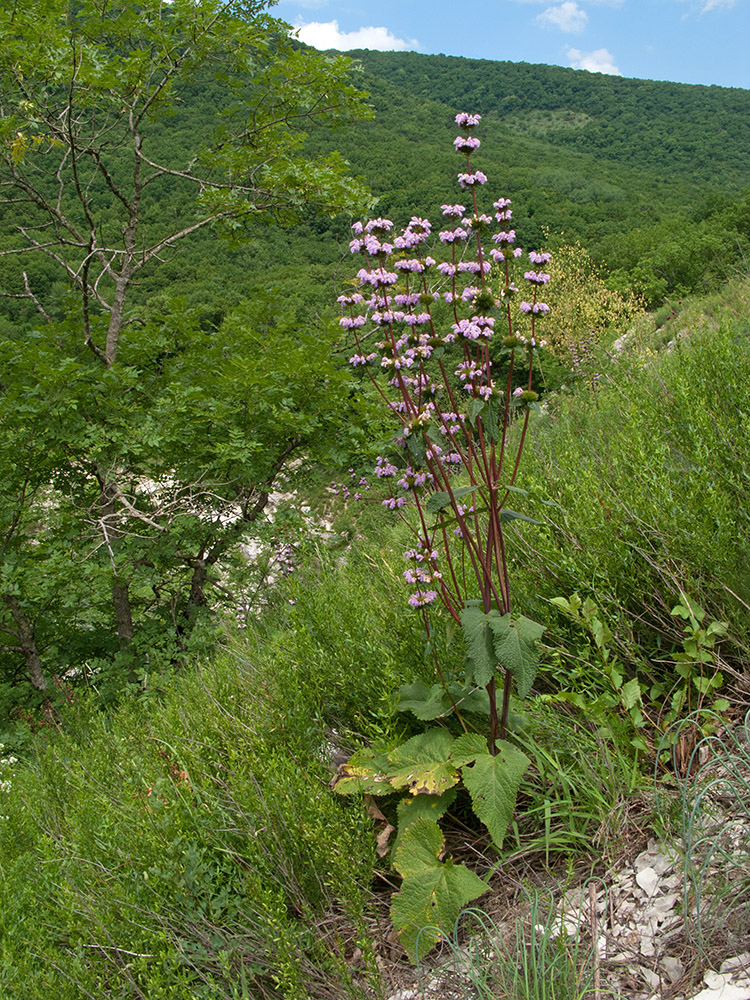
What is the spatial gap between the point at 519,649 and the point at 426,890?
69 centimetres

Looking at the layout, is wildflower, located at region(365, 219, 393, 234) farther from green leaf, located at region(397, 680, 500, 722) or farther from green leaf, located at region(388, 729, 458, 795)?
green leaf, located at region(388, 729, 458, 795)

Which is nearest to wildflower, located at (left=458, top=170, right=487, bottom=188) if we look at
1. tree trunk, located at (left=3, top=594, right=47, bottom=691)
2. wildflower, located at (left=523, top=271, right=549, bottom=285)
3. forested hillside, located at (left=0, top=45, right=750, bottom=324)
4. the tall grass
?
wildflower, located at (left=523, top=271, right=549, bottom=285)

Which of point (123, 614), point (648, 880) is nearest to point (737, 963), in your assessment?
point (648, 880)

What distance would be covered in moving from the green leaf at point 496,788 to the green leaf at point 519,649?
0.23 meters

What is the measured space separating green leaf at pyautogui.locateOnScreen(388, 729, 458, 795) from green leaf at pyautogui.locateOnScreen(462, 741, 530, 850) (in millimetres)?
73

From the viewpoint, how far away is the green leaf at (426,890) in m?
1.57

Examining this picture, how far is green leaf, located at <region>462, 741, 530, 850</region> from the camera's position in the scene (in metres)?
1.62

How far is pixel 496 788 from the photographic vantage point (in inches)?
65.2

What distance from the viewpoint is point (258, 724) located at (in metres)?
2.27

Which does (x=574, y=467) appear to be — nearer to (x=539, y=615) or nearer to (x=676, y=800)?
(x=539, y=615)

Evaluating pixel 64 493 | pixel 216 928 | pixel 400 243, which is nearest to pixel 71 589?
pixel 64 493

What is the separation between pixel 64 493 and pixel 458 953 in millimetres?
4858

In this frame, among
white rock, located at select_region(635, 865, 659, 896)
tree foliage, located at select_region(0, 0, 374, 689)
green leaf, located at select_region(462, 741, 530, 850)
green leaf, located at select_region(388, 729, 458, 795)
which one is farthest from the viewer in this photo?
tree foliage, located at select_region(0, 0, 374, 689)

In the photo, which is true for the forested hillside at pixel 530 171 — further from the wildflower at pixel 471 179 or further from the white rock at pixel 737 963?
the white rock at pixel 737 963
